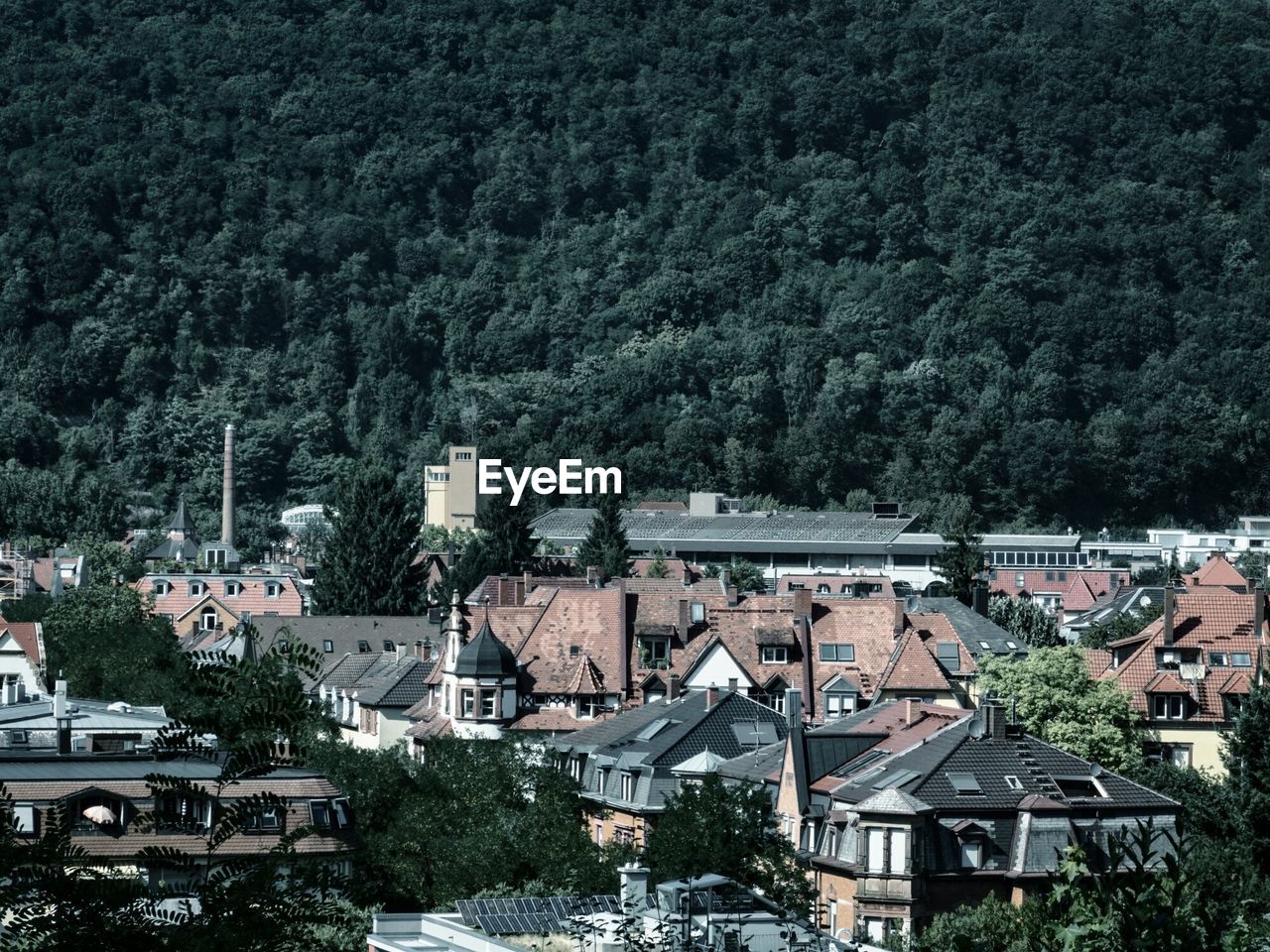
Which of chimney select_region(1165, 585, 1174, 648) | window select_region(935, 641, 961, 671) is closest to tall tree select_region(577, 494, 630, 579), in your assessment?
window select_region(935, 641, 961, 671)

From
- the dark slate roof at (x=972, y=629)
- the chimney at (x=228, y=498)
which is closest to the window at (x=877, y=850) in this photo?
the dark slate roof at (x=972, y=629)

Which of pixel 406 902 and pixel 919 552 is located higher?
pixel 919 552

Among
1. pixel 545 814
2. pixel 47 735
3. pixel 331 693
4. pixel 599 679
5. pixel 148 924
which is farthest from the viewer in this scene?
pixel 331 693

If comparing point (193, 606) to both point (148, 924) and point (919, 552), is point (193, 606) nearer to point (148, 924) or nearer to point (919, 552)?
point (919, 552)

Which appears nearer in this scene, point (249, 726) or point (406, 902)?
point (249, 726)

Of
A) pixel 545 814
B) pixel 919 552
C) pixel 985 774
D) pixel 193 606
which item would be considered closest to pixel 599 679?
pixel 545 814

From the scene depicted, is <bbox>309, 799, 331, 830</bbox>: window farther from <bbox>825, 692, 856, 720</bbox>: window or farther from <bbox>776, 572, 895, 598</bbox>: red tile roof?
<bbox>776, 572, 895, 598</bbox>: red tile roof

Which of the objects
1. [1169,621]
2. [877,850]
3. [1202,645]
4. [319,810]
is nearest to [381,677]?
[1169,621]
